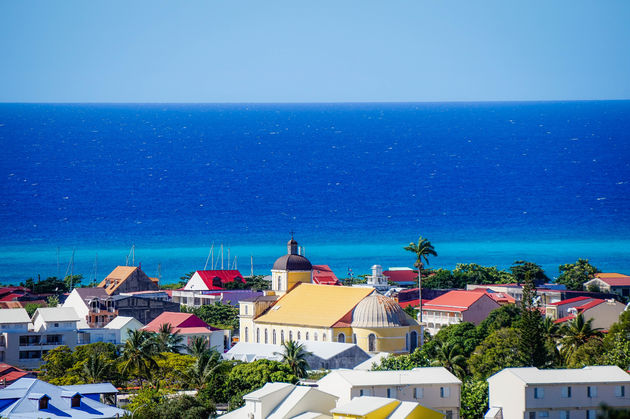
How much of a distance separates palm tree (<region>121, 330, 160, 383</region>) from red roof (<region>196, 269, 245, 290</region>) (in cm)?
5507

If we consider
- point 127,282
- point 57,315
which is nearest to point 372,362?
point 57,315

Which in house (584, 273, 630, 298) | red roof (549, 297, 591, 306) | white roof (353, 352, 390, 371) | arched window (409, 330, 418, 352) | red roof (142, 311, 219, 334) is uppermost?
house (584, 273, 630, 298)

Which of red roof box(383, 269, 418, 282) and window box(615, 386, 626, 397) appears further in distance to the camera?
red roof box(383, 269, 418, 282)

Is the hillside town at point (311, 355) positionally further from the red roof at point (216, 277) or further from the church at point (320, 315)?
the red roof at point (216, 277)

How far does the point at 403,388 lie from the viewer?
60.5 meters

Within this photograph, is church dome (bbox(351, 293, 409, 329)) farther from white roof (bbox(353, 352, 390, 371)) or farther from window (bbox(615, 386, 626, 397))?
window (bbox(615, 386, 626, 397))

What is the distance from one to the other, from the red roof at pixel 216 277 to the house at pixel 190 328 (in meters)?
31.2

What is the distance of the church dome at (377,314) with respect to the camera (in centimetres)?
8244

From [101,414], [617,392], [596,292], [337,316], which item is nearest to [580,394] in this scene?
[617,392]

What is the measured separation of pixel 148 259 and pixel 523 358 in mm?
115823

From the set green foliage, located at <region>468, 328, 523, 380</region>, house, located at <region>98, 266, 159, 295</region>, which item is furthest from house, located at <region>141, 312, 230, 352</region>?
green foliage, located at <region>468, 328, 523, 380</region>

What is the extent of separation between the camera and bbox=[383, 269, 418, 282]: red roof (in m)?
139

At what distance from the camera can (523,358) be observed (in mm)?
69812

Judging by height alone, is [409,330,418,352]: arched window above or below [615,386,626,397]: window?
above
